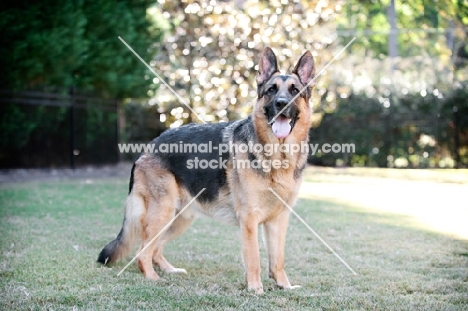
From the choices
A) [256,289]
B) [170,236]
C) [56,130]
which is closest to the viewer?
[256,289]

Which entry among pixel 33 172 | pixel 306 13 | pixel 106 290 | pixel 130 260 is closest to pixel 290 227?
pixel 130 260

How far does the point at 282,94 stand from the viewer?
510cm

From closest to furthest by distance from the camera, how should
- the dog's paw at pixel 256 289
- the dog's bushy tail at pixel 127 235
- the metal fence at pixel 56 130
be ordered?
the dog's paw at pixel 256 289, the dog's bushy tail at pixel 127 235, the metal fence at pixel 56 130

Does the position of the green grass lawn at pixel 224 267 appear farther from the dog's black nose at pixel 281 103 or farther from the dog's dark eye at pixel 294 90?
the dog's dark eye at pixel 294 90

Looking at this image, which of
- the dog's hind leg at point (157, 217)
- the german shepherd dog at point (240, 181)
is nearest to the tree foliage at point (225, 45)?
the german shepherd dog at point (240, 181)

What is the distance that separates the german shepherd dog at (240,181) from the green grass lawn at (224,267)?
0.36m

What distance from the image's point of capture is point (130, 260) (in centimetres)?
607

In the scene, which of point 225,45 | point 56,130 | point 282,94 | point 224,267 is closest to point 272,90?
point 282,94

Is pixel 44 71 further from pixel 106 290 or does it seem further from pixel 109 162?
pixel 106 290

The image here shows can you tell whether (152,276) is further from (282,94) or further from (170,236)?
(282,94)

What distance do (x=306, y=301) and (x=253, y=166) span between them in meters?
1.33

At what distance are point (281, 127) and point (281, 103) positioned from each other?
243 mm

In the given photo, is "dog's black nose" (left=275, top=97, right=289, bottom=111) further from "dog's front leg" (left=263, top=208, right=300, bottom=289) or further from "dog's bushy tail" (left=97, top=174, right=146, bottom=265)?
"dog's bushy tail" (left=97, top=174, right=146, bottom=265)

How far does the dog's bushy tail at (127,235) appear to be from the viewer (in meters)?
5.55
